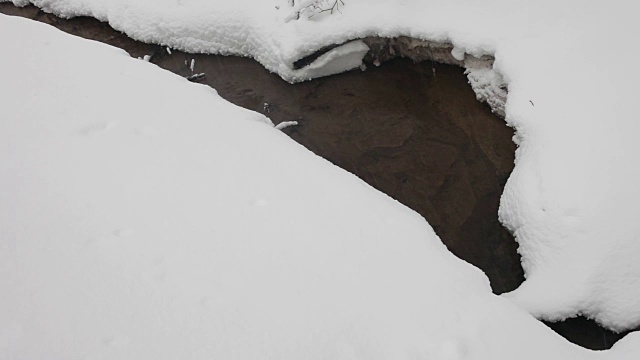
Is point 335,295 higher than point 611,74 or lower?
lower

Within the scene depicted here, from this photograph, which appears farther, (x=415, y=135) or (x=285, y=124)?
(x=285, y=124)

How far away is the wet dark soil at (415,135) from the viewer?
150 inches

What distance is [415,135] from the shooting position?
14.9 ft

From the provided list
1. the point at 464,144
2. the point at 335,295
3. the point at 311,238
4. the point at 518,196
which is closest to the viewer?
the point at 335,295

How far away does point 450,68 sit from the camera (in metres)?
4.96

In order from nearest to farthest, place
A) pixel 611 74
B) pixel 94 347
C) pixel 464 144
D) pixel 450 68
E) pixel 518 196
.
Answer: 1. pixel 94 347
2. pixel 518 196
3. pixel 611 74
4. pixel 464 144
5. pixel 450 68

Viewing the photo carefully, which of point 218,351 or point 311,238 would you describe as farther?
point 311,238

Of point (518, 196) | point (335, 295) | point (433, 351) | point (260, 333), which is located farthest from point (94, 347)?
point (518, 196)

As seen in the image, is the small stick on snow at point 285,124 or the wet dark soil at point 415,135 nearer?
the wet dark soil at point 415,135

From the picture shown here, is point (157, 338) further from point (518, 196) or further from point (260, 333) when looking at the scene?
point (518, 196)

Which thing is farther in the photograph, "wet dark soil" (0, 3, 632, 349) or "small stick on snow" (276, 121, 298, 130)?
"small stick on snow" (276, 121, 298, 130)

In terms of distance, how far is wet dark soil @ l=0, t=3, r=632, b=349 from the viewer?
3.82 meters

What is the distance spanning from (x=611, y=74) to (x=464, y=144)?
3.84ft

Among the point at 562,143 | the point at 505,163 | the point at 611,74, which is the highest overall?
the point at 611,74
